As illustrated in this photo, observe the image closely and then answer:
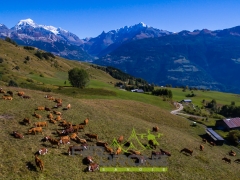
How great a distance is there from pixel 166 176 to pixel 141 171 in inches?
155

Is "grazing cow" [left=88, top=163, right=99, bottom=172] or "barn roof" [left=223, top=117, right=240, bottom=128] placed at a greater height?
"grazing cow" [left=88, top=163, right=99, bottom=172]

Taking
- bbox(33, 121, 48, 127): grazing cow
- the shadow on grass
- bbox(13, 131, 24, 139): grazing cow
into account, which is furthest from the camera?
bbox(33, 121, 48, 127): grazing cow

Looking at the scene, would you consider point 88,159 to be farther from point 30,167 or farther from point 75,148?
point 30,167

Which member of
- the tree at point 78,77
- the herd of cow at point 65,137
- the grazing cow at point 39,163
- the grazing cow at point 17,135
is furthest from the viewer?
the tree at point 78,77

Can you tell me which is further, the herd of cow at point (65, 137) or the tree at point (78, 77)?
the tree at point (78, 77)

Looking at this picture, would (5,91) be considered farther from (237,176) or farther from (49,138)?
(237,176)

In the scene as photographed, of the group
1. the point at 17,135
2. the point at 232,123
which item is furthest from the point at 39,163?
the point at 232,123

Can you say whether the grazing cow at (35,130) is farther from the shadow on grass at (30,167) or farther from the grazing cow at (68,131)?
the shadow on grass at (30,167)

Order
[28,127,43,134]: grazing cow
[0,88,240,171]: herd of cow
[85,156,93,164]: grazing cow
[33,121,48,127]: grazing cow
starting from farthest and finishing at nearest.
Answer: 1. [33,121,48,127]: grazing cow
2. [28,127,43,134]: grazing cow
3. [85,156,93,164]: grazing cow
4. [0,88,240,171]: herd of cow

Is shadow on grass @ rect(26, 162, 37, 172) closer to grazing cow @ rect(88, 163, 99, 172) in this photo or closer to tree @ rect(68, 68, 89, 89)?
grazing cow @ rect(88, 163, 99, 172)

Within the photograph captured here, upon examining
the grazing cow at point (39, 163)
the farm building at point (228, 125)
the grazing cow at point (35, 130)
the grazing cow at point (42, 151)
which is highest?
the grazing cow at point (35, 130)

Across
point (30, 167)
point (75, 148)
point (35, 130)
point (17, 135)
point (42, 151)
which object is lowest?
point (30, 167)

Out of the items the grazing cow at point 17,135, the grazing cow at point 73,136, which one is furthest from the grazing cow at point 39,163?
the grazing cow at point 73,136

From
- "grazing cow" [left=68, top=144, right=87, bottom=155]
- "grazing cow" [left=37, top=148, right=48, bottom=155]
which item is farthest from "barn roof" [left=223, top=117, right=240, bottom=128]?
"grazing cow" [left=37, top=148, right=48, bottom=155]
